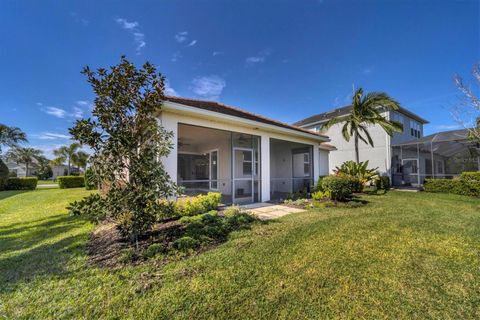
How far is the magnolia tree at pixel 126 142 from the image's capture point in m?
3.66

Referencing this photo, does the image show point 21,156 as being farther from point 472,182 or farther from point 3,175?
point 472,182

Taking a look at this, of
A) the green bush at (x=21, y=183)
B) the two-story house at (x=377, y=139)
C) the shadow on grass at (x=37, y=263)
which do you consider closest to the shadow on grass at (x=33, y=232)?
the shadow on grass at (x=37, y=263)

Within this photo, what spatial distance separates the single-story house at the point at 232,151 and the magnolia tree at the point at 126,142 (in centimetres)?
204

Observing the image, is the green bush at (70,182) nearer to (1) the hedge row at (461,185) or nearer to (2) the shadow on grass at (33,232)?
(2) the shadow on grass at (33,232)

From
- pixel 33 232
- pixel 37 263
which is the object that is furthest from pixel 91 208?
pixel 33 232

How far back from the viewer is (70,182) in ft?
65.6

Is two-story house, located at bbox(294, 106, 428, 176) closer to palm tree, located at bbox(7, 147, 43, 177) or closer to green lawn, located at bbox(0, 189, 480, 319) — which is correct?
green lawn, located at bbox(0, 189, 480, 319)

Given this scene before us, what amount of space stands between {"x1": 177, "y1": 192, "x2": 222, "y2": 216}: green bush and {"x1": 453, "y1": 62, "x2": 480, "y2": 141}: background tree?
985cm

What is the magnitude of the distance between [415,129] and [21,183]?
132 feet

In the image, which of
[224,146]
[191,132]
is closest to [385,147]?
[224,146]

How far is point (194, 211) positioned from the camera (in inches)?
256

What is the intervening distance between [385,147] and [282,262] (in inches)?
720

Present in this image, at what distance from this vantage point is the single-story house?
22.6 feet

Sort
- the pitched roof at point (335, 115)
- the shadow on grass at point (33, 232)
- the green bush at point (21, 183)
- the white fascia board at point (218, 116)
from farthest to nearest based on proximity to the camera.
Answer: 1. the pitched roof at point (335, 115)
2. the green bush at point (21, 183)
3. the white fascia board at point (218, 116)
4. the shadow on grass at point (33, 232)
